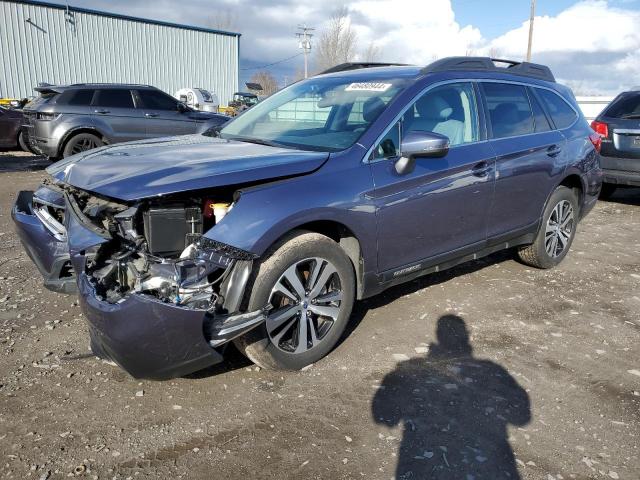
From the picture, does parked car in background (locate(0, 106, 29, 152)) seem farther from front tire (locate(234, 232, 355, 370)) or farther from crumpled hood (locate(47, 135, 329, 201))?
front tire (locate(234, 232, 355, 370))

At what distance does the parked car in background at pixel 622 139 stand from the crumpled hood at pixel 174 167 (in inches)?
261

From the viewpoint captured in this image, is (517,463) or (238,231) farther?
(238,231)

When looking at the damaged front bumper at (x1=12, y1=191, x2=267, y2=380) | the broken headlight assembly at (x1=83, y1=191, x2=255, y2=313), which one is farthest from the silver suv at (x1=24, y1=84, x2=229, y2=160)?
the broken headlight assembly at (x1=83, y1=191, x2=255, y2=313)

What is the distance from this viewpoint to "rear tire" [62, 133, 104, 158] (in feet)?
33.0

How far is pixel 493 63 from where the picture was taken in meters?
4.50

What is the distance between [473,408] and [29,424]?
2344 millimetres

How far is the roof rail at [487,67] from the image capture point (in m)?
3.96

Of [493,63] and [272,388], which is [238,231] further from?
[493,63]

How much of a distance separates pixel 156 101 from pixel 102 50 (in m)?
15.0

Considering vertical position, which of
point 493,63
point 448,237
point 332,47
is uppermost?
point 332,47

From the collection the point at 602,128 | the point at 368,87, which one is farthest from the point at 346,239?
the point at 602,128

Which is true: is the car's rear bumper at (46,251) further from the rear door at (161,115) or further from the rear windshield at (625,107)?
the rear windshield at (625,107)

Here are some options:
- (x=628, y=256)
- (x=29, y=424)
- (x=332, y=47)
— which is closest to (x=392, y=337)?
(x=29, y=424)

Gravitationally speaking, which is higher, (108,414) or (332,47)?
(332,47)
